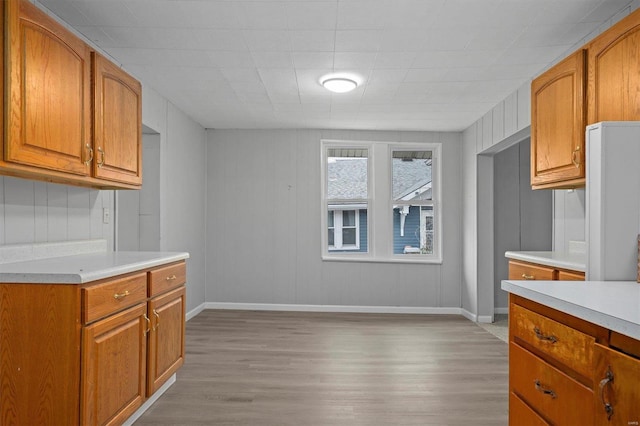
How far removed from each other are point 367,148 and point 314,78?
2.15m

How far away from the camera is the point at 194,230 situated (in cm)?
515

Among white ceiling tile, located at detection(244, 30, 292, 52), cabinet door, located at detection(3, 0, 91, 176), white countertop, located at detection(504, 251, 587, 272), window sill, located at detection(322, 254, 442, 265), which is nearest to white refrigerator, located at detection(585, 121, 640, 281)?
white countertop, located at detection(504, 251, 587, 272)

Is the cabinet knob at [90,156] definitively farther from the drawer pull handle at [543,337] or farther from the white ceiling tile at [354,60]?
the drawer pull handle at [543,337]

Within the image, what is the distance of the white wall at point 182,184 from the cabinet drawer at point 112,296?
198 cm

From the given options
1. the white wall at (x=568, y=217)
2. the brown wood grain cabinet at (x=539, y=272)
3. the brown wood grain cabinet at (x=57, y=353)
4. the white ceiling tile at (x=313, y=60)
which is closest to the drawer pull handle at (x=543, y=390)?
the brown wood grain cabinet at (x=539, y=272)

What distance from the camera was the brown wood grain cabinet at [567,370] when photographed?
1.03 metres

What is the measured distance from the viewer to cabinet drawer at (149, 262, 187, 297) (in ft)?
8.02

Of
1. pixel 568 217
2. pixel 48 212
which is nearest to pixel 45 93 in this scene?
pixel 48 212

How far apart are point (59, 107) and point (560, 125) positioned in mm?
2785

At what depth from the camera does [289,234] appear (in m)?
5.55

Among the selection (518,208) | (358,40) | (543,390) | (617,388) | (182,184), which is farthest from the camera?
(518,208)

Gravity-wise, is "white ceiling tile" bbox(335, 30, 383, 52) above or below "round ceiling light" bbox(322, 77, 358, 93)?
above

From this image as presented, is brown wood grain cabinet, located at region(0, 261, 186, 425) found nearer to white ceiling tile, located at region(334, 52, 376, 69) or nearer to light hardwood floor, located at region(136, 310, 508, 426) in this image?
light hardwood floor, located at region(136, 310, 508, 426)

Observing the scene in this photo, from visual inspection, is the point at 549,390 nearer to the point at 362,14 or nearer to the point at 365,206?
the point at 362,14
